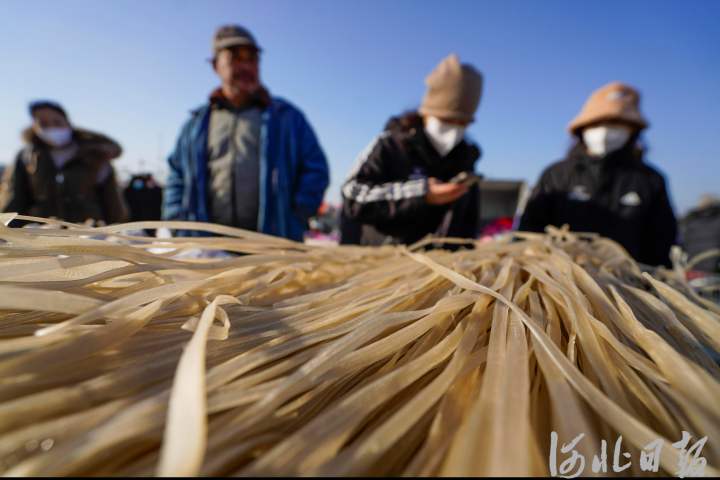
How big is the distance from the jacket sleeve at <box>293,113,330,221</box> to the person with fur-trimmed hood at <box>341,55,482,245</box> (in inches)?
3.8

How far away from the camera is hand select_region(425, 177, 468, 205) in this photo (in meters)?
1.03

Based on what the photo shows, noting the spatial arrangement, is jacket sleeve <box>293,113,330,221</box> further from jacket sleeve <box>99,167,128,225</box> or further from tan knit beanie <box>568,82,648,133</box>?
jacket sleeve <box>99,167,128,225</box>

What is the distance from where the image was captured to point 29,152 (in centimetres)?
169

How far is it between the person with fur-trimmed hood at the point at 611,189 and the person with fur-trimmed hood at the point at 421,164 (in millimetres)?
396

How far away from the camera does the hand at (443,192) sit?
40.6 inches

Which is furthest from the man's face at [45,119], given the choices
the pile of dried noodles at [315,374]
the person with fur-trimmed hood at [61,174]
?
the pile of dried noodles at [315,374]

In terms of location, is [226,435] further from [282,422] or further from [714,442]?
[714,442]

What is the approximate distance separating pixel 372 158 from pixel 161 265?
976 mm

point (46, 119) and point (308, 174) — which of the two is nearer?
point (308, 174)

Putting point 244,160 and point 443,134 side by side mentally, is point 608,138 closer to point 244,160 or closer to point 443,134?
point 443,134

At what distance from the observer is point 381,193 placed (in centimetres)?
114

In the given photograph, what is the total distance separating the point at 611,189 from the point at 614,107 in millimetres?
302

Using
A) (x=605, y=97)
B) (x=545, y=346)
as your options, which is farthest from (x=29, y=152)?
(x=605, y=97)
